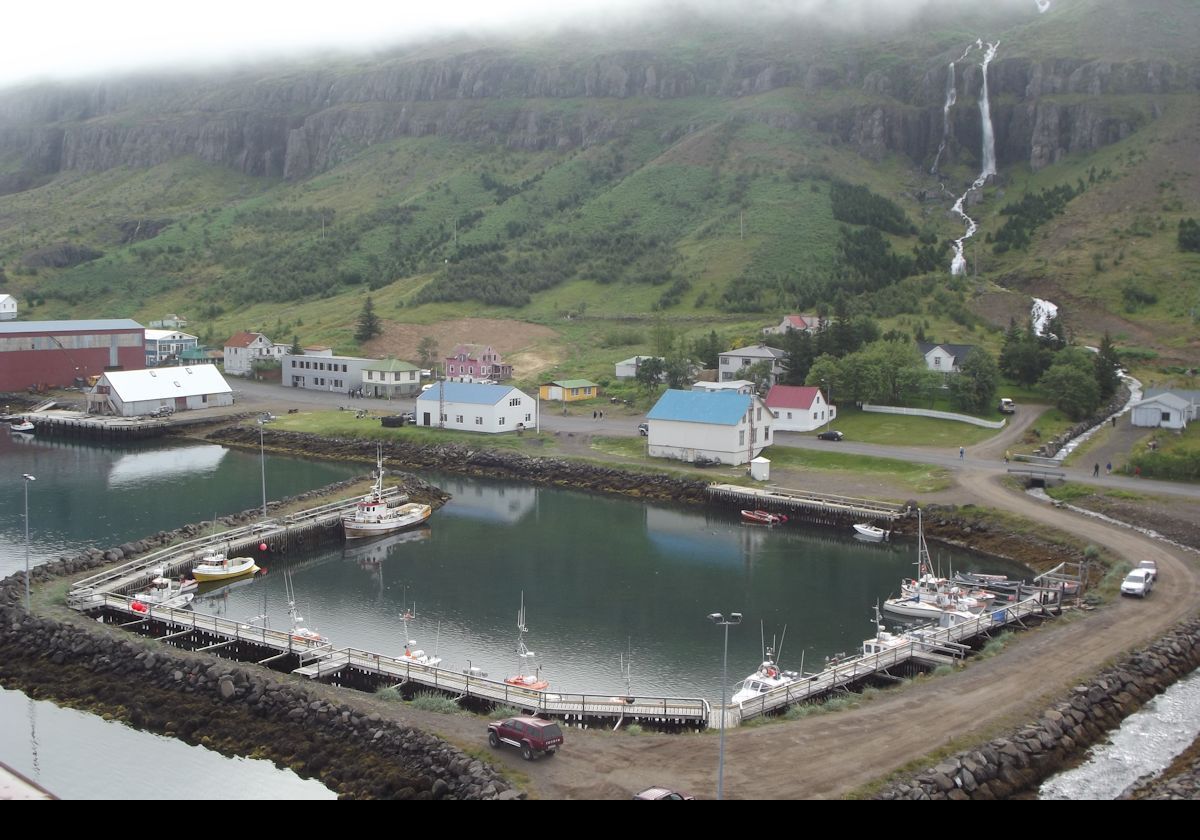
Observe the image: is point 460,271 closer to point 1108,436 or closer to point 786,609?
point 1108,436

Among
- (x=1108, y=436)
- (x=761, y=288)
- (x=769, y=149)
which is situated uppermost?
(x=769, y=149)

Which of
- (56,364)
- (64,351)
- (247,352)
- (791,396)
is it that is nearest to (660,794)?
(791,396)

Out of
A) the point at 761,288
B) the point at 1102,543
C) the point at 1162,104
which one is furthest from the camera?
the point at 1162,104

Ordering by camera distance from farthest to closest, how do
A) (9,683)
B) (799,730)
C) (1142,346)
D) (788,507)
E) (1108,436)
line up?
(1142,346) → (1108,436) → (788,507) → (9,683) → (799,730)

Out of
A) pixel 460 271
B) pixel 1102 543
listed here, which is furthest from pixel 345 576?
pixel 460 271

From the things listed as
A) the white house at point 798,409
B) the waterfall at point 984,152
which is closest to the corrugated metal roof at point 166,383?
the white house at point 798,409
